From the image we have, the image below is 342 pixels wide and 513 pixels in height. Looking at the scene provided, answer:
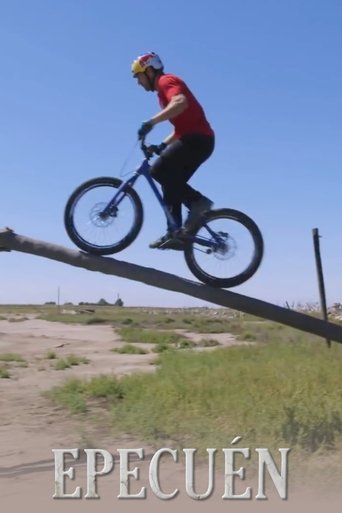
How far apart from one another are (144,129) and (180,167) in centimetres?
56

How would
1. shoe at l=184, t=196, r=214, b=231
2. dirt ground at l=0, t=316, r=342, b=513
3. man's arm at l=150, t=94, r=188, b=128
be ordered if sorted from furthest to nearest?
shoe at l=184, t=196, r=214, b=231
man's arm at l=150, t=94, r=188, b=128
dirt ground at l=0, t=316, r=342, b=513

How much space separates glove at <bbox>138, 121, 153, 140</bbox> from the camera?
26.5ft

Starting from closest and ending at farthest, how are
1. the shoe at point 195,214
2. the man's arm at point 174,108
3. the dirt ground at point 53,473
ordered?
the dirt ground at point 53,473 < the man's arm at point 174,108 < the shoe at point 195,214

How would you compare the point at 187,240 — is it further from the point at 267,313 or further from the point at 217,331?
the point at 217,331

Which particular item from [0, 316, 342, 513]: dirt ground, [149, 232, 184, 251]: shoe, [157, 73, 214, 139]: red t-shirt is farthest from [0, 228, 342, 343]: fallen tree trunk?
[0, 316, 342, 513]: dirt ground

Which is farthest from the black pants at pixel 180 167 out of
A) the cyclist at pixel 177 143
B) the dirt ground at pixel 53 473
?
the dirt ground at pixel 53 473

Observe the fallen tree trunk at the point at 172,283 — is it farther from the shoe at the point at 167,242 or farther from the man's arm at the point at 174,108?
the man's arm at the point at 174,108

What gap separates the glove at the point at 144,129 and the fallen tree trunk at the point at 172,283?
1438 mm

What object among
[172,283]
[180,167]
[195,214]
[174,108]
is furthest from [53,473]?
[174,108]

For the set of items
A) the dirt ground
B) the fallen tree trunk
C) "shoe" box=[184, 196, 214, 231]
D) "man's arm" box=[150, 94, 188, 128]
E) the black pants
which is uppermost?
"man's arm" box=[150, 94, 188, 128]

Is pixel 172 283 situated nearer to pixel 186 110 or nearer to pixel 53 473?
pixel 186 110

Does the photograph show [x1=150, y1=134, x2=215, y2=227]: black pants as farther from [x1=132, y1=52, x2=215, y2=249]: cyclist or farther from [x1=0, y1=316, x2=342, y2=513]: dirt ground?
[x1=0, y1=316, x2=342, y2=513]: dirt ground

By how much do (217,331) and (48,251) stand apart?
37196mm

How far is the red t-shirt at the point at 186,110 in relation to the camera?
26.3 feet
